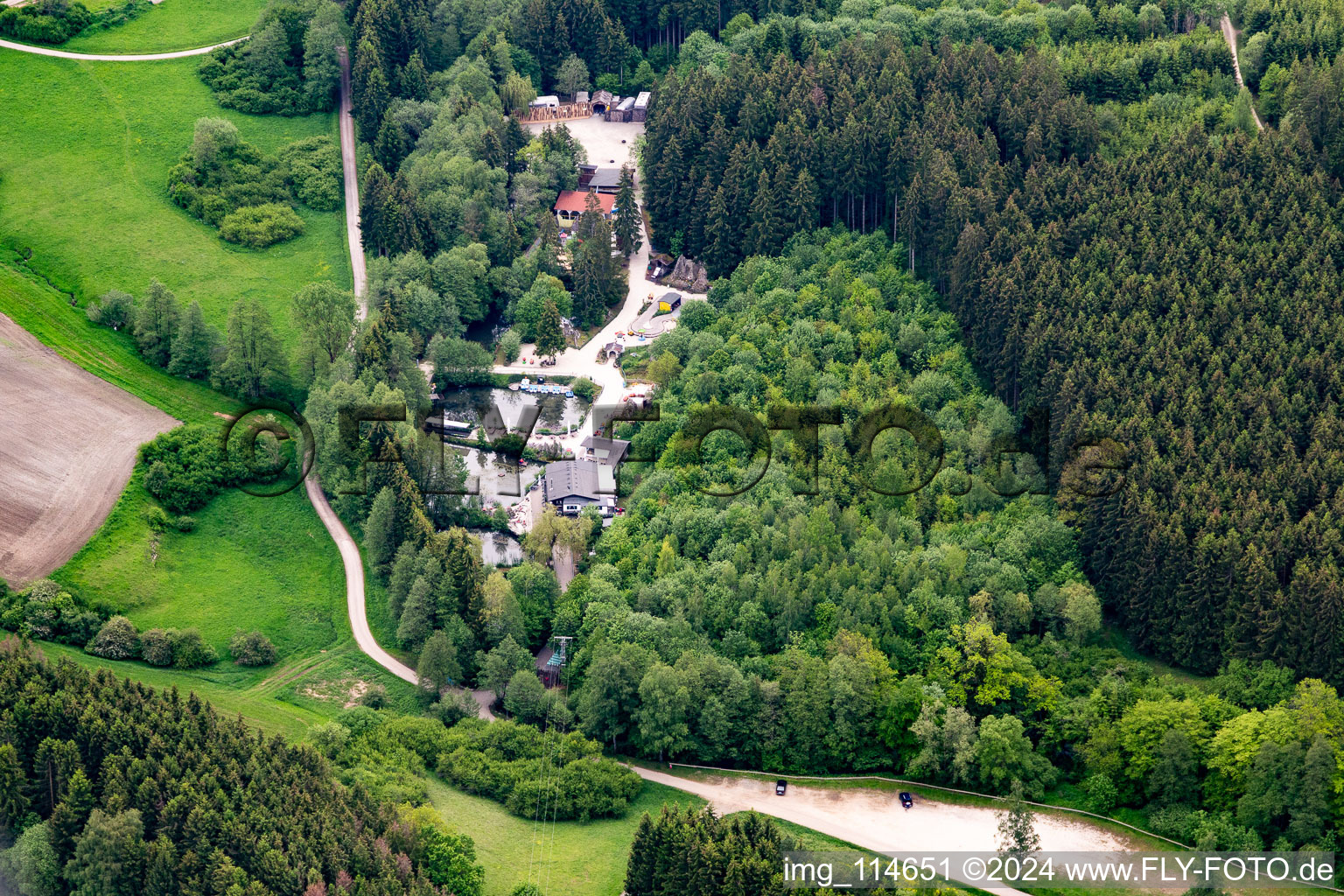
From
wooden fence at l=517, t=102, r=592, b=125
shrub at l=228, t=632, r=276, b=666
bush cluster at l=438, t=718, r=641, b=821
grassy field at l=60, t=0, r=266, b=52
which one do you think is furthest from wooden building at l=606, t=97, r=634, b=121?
bush cluster at l=438, t=718, r=641, b=821

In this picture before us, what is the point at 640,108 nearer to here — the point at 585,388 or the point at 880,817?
the point at 585,388

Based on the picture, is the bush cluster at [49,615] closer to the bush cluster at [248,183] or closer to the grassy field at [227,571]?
the grassy field at [227,571]

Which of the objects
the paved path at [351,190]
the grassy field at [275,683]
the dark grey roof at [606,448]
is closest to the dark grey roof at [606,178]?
the paved path at [351,190]

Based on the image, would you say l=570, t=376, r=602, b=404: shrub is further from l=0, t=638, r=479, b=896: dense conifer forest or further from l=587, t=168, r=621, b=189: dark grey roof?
l=0, t=638, r=479, b=896: dense conifer forest

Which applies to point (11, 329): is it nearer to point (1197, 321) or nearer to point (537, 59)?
point (537, 59)

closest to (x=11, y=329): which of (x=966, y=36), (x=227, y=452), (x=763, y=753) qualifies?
(x=227, y=452)

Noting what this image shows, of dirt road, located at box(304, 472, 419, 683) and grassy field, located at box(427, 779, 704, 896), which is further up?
dirt road, located at box(304, 472, 419, 683)
